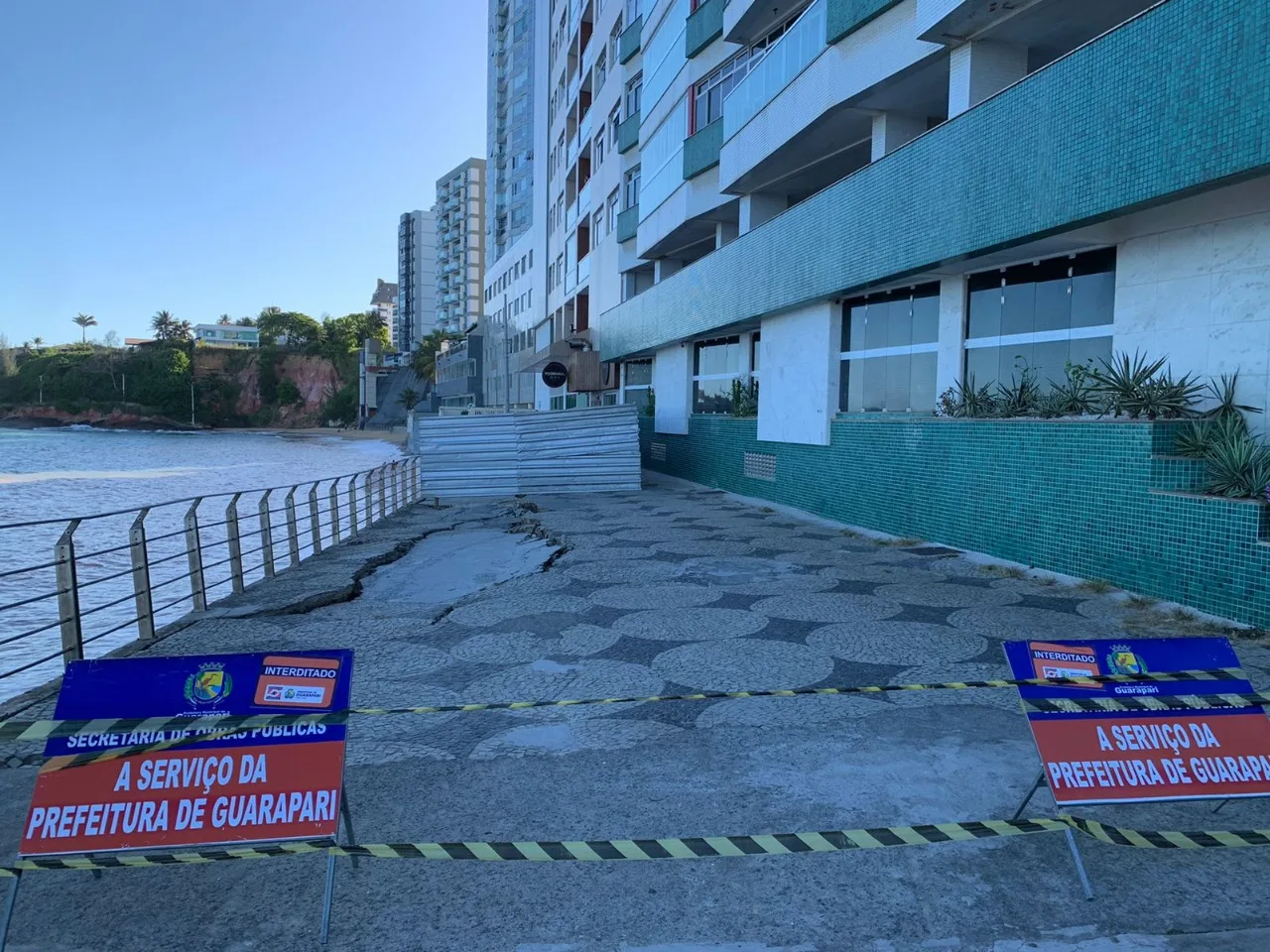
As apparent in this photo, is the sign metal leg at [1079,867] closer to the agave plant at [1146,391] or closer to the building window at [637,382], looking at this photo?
the agave plant at [1146,391]

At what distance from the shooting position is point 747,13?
17344 millimetres

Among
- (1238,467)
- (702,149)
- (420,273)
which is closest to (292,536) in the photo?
(1238,467)

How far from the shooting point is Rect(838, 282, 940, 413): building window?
484 inches

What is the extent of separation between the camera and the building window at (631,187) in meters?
28.8

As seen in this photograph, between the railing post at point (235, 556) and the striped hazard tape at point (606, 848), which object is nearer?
the striped hazard tape at point (606, 848)

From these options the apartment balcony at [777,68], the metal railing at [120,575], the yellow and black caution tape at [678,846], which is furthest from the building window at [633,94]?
the yellow and black caution tape at [678,846]

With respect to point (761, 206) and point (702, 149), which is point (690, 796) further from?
point (702, 149)

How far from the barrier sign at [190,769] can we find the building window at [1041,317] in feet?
29.4

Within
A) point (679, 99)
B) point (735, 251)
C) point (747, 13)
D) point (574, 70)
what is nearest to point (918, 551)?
point (735, 251)

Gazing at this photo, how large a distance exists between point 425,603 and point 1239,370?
7.53 metres

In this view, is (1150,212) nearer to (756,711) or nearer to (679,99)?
(756,711)

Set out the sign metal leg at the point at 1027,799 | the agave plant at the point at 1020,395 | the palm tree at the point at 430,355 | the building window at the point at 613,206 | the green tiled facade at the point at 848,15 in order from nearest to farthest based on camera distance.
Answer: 1. the sign metal leg at the point at 1027,799
2. the agave plant at the point at 1020,395
3. the green tiled facade at the point at 848,15
4. the building window at the point at 613,206
5. the palm tree at the point at 430,355

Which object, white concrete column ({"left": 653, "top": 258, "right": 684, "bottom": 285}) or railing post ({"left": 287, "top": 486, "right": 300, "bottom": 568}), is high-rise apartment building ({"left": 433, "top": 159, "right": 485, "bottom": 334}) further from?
railing post ({"left": 287, "top": 486, "right": 300, "bottom": 568})

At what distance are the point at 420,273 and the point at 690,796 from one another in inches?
6465
